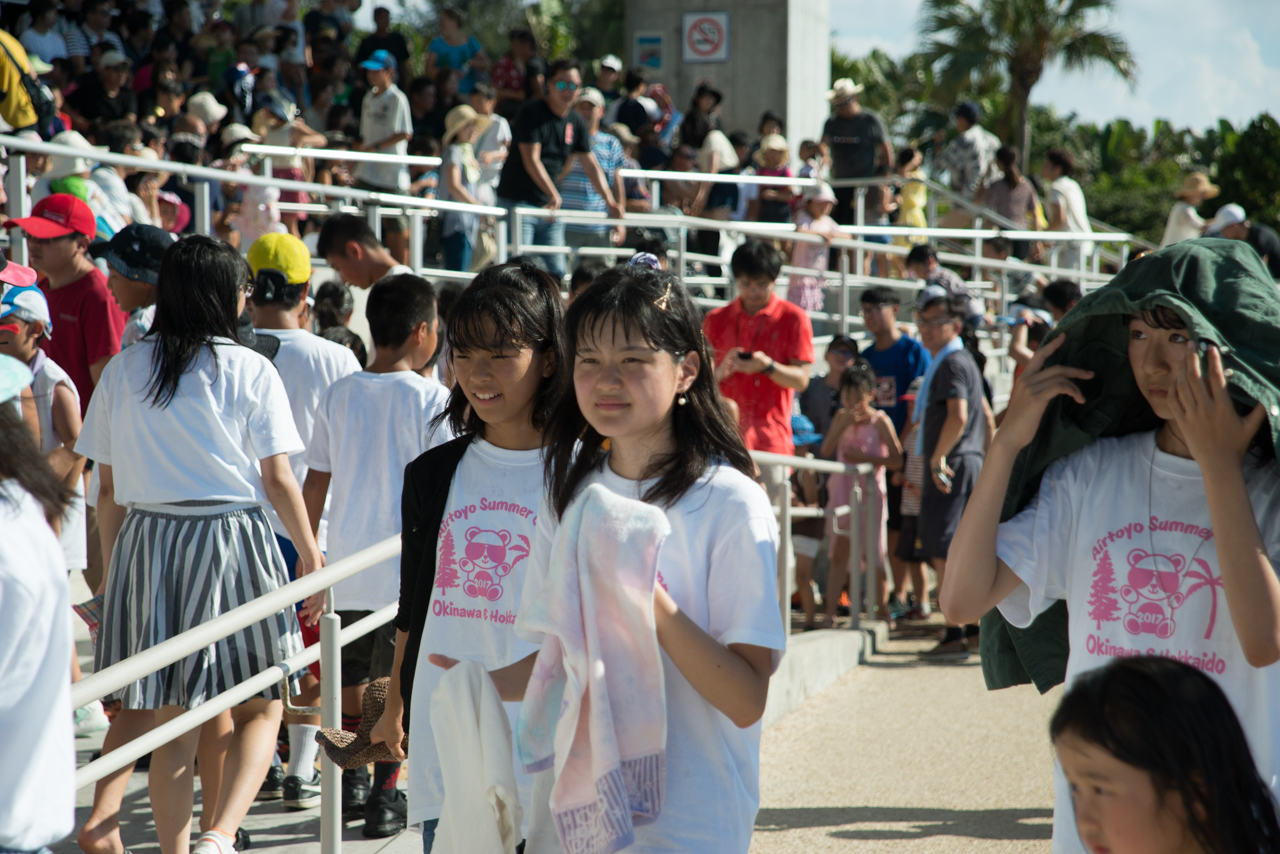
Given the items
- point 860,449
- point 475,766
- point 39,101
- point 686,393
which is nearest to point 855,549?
point 860,449

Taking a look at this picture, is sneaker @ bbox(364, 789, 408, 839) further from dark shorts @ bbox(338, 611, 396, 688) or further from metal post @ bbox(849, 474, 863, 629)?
metal post @ bbox(849, 474, 863, 629)

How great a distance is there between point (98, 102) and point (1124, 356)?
1080 centimetres

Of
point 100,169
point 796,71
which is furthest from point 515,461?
point 796,71

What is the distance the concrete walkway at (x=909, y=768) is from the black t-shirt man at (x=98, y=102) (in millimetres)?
8414

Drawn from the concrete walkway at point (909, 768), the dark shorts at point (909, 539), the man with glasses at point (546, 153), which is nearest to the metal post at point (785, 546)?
the concrete walkway at point (909, 768)

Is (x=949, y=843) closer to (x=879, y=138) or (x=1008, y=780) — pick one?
(x=1008, y=780)

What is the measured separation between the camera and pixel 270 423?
3451 millimetres

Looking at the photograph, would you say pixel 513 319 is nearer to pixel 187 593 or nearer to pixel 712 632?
pixel 712 632

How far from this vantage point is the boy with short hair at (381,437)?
3795 mm

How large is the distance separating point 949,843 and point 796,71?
1604cm

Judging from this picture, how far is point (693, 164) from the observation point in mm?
13609

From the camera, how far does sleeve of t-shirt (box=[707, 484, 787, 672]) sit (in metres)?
1.88

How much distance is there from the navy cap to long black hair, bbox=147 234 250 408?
0.85m

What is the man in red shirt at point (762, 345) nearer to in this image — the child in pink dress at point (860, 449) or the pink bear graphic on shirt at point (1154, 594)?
the child in pink dress at point (860, 449)
